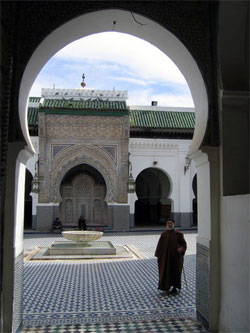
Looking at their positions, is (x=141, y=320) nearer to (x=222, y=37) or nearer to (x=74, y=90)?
(x=222, y=37)

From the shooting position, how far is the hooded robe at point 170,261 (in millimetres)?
4000

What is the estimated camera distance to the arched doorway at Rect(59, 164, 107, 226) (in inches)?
471

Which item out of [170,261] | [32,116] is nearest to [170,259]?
[170,261]

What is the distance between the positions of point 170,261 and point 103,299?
770 millimetres

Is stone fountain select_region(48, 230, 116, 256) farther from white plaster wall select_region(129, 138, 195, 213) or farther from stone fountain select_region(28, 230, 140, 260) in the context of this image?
white plaster wall select_region(129, 138, 195, 213)

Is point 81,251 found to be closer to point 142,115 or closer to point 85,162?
point 85,162

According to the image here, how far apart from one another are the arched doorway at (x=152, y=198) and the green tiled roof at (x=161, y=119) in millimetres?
1625

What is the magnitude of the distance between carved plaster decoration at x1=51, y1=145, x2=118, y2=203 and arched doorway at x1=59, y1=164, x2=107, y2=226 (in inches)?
27.1

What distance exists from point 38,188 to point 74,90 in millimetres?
3266

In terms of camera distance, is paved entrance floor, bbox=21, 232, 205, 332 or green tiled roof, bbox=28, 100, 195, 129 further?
green tiled roof, bbox=28, 100, 195, 129

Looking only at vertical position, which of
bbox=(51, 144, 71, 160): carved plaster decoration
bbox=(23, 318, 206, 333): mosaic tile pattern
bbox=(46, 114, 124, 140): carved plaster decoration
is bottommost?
bbox=(23, 318, 206, 333): mosaic tile pattern

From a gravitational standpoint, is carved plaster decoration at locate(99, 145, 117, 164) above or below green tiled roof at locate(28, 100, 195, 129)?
below

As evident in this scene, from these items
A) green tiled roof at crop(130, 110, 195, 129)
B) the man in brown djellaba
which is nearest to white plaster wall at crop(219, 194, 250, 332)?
the man in brown djellaba

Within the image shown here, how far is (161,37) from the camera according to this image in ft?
10.1
